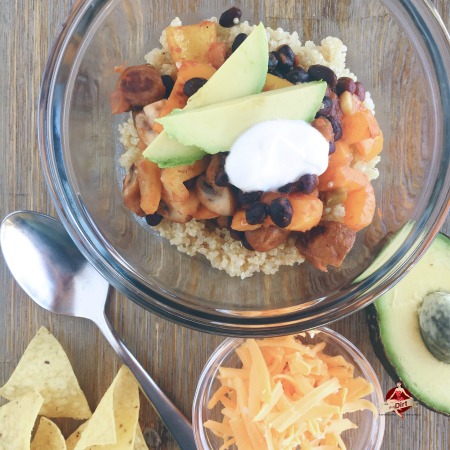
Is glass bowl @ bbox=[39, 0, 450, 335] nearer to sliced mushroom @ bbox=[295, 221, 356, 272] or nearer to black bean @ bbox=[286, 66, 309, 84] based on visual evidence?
sliced mushroom @ bbox=[295, 221, 356, 272]

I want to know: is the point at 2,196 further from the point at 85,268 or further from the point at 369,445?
the point at 369,445

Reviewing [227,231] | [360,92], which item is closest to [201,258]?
[227,231]

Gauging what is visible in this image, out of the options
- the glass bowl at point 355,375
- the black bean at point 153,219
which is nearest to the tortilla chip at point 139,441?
the glass bowl at point 355,375

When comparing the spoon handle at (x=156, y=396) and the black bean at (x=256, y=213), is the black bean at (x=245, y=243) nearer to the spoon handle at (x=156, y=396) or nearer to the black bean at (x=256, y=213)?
the black bean at (x=256, y=213)

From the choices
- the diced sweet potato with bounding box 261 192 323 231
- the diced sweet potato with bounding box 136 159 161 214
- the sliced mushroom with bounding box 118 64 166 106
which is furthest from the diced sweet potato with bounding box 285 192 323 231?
the sliced mushroom with bounding box 118 64 166 106

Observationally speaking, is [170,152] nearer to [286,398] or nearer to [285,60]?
[285,60]

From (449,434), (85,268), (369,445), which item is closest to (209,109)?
(85,268)

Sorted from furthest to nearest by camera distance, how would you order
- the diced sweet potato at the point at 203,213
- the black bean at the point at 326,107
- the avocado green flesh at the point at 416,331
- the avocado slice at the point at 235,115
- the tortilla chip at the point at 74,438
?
the tortilla chip at the point at 74,438, the avocado green flesh at the point at 416,331, the diced sweet potato at the point at 203,213, the black bean at the point at 326,107, the avocado slice at the point at 235,115
